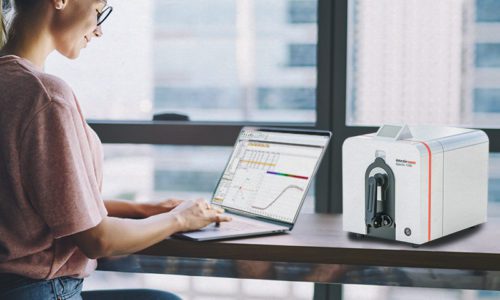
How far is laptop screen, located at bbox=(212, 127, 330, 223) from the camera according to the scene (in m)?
1.91

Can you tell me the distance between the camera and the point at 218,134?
2.47 meters

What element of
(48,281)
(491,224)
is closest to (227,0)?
(491,224)

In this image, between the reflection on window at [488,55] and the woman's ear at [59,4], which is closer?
the woman's ear at [59,4]

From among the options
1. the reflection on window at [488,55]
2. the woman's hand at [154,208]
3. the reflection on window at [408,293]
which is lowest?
the reflection on window at [408,293]

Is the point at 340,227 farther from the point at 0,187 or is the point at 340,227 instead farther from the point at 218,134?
the point at 0,187

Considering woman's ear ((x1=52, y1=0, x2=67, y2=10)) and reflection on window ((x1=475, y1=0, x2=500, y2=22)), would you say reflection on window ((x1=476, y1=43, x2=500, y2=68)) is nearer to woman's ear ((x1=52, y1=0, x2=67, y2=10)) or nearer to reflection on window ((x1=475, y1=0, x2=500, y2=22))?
reflection on window ((x1=475, y1=0, x2=500, y2=22))

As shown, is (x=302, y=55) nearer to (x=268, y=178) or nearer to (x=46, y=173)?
(x=268, y=178)

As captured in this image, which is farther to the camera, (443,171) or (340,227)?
(340,227)

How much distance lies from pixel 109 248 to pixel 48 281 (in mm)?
145

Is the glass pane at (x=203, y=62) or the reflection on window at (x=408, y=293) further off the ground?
the glass pane at (x=203, y=62)

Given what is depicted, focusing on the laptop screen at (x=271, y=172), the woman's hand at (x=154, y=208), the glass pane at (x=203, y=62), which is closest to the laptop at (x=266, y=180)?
the laptop screen at (x=271, y=172)

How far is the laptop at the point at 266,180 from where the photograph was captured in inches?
73.5

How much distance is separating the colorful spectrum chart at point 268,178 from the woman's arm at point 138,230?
165 millimetres

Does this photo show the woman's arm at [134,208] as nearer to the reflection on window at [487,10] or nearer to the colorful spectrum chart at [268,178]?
the colorful spectrum chart at [268,178]
